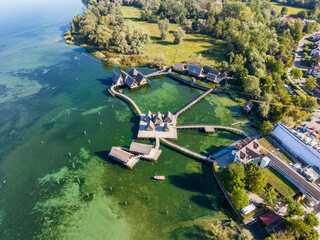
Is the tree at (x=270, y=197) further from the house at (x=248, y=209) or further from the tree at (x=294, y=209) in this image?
the house at (x=248, y=209)

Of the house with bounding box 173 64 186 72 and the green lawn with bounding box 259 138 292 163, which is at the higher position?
the house with bounding box 173 64 186 72

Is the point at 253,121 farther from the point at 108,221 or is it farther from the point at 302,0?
the point at 302,0

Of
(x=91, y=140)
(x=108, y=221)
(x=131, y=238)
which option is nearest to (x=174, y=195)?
(x=131, y=238)

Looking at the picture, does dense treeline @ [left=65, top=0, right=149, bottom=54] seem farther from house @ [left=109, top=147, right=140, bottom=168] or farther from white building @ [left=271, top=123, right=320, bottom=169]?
white building @ [left=271, top=123, right=320, bottom=169]

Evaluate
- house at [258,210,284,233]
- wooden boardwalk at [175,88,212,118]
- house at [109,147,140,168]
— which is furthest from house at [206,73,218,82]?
house at [258,210,284,233]

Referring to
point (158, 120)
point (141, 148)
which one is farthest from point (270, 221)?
point (158, 120)

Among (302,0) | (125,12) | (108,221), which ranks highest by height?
(302,0)

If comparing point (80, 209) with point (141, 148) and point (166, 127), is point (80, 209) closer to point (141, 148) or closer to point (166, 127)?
point (141, 148)
